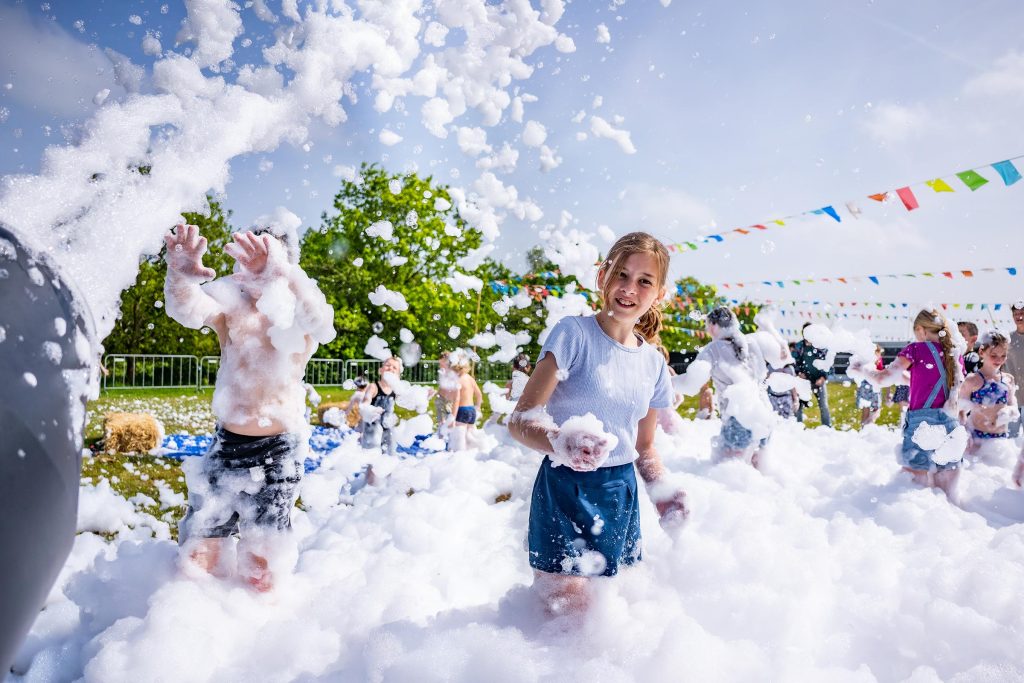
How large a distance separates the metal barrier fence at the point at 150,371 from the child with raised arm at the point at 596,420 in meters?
20.4

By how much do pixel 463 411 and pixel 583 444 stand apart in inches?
245

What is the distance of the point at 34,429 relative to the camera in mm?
1231

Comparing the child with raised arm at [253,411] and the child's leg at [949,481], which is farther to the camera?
the child's leg at [949,481]

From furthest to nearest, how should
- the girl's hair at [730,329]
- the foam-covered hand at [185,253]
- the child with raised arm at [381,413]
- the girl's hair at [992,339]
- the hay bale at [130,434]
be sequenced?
the hay bale at [130,434], the child with raised arm at [381,413], the girl's hair at [730,329], the girl's hair at [992,339], the foam-covered hand at [185,253]

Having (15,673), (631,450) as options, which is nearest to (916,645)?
(631,450)

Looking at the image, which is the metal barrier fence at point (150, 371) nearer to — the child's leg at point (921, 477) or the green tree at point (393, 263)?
the green tree at point (393, 263)

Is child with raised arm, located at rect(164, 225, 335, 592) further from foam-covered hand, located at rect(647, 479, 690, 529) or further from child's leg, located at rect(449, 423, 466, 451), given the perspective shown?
child's leg, located at rect(449, 423, 466, 451)

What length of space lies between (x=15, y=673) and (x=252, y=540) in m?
0.90

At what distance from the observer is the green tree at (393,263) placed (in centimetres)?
1908

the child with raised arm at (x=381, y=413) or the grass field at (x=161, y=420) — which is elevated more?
the child with raised arm at (x=381, y=413)

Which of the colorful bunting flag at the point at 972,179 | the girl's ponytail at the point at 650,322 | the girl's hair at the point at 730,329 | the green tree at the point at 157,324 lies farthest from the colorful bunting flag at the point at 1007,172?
the green tree at the point at 157,324

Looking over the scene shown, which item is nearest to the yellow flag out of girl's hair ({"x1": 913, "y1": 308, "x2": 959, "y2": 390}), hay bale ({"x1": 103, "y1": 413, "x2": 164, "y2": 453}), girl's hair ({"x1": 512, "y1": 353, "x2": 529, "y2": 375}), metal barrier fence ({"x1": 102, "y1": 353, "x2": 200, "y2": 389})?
girl's hair ({"x1": 913, "y1": 308, "x2": 959, "y2": 390})

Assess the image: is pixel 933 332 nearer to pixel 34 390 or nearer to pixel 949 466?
pixel 949 466

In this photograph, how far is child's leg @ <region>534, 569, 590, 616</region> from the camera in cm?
250
